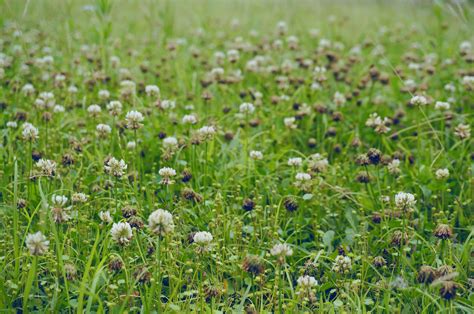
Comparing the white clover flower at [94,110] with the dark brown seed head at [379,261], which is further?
the white clover flower at [94,110]

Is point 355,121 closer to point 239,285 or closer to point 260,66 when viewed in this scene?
point 260,66

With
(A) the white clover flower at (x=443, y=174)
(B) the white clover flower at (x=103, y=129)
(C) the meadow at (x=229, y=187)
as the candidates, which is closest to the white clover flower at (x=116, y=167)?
(C) the meadow at (x=229, y=187)

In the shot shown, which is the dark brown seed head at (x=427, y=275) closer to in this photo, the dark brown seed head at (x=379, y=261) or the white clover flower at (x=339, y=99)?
the dark brown seed head at (x=379, y=261)

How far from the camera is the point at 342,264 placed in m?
1.88

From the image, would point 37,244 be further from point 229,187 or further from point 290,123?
point 290,123

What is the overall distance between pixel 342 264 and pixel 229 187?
2.43ft

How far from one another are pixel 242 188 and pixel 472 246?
0.90m

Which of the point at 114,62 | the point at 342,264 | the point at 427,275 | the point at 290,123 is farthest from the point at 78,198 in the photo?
the point at 114,62

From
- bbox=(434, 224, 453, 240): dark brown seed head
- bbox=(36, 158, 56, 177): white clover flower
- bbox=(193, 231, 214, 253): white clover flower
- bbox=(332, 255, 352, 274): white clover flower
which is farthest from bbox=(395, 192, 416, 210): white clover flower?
bbox=(36, 158, 56, 177): white clover flower

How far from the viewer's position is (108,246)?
1979 mm

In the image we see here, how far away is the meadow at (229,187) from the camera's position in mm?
1792

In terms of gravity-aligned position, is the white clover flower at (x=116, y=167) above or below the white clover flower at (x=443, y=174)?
above

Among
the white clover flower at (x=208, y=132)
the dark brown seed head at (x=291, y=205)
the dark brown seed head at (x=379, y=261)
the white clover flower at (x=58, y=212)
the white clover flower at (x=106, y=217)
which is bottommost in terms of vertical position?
the dark brown seed head at (x=379, y=261)

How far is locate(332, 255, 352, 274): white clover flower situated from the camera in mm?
1869
